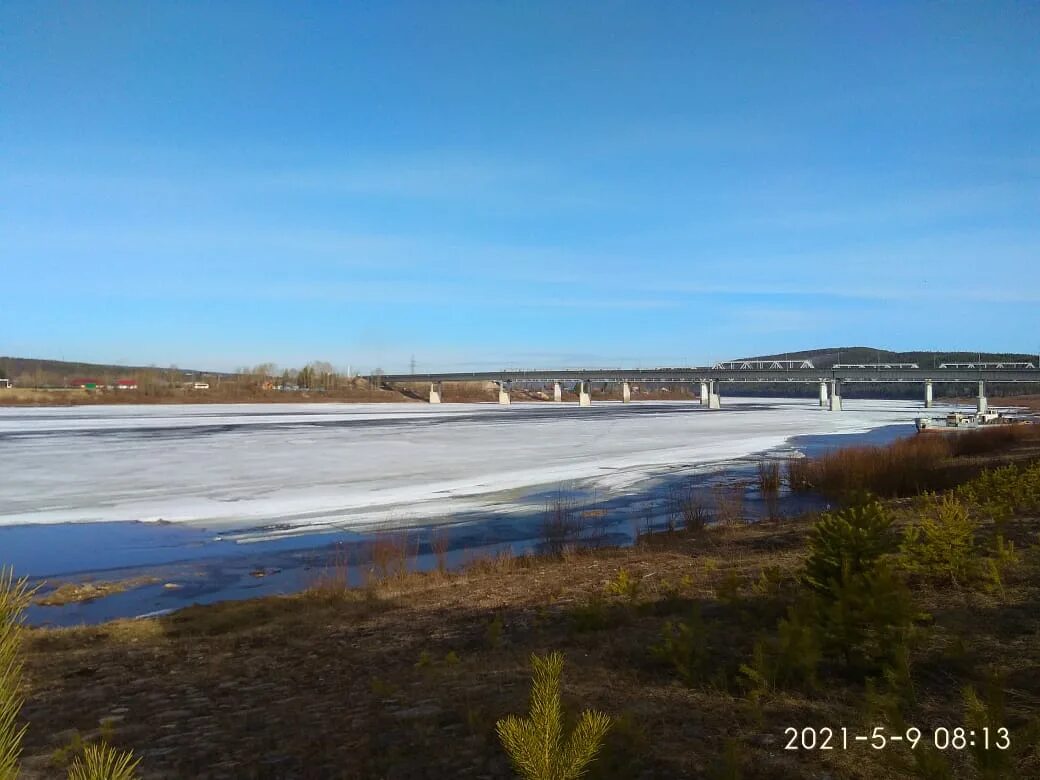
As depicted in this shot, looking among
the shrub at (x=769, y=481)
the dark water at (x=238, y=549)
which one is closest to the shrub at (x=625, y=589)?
the dark water at (x=238, y=549)

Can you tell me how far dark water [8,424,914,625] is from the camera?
17062 mm

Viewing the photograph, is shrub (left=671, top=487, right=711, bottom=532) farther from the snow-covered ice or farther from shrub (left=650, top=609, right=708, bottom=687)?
shrub (left=650, top=609, right=708, bottom=687)

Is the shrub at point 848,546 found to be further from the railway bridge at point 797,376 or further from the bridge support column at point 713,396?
the bridge support column at point 713,396

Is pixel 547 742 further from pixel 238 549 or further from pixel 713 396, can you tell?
pixel 713 396

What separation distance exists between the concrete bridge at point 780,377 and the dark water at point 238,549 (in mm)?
89205

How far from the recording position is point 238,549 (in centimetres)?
2145

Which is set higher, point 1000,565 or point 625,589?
point 1000,565

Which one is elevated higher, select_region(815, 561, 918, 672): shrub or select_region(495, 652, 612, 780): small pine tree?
select_region(495, 652, 612, 780): small pine tree

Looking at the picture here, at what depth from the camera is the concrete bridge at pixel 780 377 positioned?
374 ft

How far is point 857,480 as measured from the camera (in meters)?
29.2

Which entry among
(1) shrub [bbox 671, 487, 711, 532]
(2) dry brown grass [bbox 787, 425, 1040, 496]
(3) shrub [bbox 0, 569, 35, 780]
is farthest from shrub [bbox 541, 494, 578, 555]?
(3) shrub [bbox 0, 569, 35, 780]

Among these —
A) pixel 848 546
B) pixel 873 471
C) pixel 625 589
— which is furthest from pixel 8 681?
pixel 873 471

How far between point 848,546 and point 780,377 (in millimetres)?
141168

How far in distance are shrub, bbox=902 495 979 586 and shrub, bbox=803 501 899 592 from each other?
6.82 ft
